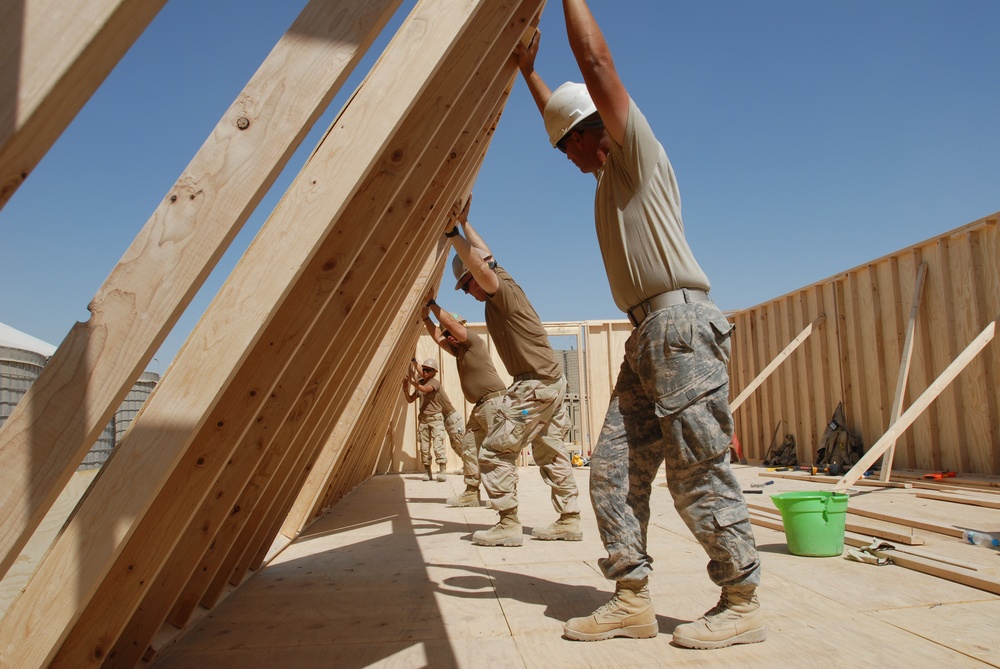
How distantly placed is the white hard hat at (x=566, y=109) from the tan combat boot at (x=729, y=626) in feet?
5.35

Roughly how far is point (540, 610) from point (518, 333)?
1951mm

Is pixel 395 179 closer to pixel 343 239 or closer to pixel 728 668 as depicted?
pixel 343 239

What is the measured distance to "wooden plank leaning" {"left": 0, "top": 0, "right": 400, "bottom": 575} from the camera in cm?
122

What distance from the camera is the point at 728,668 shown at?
203 cm

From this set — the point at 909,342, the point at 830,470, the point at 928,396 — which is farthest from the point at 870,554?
the point at 830,470

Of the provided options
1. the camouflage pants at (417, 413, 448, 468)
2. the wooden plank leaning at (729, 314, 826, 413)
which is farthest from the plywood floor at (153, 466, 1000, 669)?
the camouflage pants at (417, 413, 448, 468)

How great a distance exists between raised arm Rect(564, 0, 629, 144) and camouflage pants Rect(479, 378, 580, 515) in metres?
2.37

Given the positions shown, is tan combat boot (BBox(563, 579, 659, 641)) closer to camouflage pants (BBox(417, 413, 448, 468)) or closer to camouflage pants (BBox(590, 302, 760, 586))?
camouflage pants (BBox(590, 302, 760, 586))

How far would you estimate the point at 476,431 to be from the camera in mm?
6078

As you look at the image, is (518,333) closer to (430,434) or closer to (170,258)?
(170,258)

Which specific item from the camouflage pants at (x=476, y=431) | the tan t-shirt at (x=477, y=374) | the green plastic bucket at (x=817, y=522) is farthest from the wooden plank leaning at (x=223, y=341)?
the tan t-shirt at (x=477, y=374)

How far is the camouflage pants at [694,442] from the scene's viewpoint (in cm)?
217

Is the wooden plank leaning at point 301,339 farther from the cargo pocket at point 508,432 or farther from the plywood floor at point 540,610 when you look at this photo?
→ the cargo pocket at point 508,432

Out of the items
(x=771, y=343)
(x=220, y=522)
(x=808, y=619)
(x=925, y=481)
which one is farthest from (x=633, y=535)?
(x=771, y=343)
